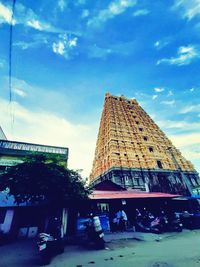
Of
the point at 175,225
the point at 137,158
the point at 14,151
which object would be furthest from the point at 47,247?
the point at 137,158

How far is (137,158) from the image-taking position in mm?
36062

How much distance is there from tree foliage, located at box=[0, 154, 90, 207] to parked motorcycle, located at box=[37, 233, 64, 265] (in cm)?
270

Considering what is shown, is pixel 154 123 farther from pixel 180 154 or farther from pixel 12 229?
pixel 12 229

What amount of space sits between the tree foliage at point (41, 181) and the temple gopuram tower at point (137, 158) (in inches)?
839

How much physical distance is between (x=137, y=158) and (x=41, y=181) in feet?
96.6

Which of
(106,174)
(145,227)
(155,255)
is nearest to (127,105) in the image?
(106,174)

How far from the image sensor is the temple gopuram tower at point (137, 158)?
32400 mm

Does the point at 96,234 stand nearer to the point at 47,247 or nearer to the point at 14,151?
the point at 47,247

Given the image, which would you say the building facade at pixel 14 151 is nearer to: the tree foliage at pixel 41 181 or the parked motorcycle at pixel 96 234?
the tree foliage at pixel 41 181

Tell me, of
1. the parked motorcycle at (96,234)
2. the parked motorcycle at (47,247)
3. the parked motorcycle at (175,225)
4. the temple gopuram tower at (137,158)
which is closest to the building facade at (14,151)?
the parked motorcycle at (96,234)

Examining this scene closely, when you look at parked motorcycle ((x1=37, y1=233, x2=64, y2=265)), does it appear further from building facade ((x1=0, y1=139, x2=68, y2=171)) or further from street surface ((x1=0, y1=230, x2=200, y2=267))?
building facade ((x1=0, y1=139, x2=68, y2=171))

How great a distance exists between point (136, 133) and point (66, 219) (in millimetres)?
32709

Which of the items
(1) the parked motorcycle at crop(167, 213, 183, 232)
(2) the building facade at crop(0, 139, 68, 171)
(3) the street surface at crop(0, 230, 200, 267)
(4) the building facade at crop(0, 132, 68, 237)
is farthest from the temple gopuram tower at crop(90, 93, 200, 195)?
(3) the street surface at crop(0, 230, 200, 267)

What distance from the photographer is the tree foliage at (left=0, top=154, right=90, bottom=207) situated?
9.20 meters
